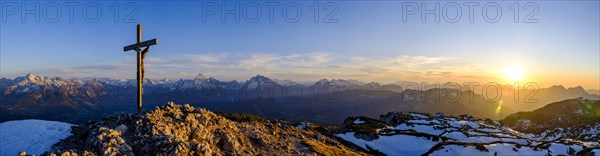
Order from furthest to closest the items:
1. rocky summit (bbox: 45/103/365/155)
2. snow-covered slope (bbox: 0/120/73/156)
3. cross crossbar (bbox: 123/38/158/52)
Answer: cross crossbar (bbox: 123/38/158/52), snow-covered slope (bbox: 0/120/73/156), rocky summit (bbox: 45/103/365/155)

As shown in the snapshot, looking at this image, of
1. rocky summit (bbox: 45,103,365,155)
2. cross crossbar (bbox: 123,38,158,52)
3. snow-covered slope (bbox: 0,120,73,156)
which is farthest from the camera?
cross crossbar (bbox: 123,38,158,52)

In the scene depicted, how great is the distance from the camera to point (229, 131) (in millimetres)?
26922

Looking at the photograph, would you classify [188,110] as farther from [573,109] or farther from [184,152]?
[573,109]

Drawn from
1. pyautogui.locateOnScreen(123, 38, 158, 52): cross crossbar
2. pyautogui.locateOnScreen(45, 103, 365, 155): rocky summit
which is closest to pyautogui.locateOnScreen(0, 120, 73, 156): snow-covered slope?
pyautogui.locateOnScreen(45, 103, 365, 155): rocky summit

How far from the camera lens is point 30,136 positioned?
841 inches

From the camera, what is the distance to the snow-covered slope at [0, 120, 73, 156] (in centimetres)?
1995

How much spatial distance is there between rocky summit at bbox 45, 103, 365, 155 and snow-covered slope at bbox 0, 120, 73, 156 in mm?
722

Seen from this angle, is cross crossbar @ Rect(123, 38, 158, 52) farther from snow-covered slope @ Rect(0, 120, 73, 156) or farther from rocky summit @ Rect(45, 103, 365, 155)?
snow-covered slope @ Rect(0, 120, 73, 156)

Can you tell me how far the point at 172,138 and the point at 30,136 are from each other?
9513 mm

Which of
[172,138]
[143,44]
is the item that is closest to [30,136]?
[143,44]

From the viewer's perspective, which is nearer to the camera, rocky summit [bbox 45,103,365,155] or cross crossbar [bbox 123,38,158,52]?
rocky summit [bbox 45,103,365,155]

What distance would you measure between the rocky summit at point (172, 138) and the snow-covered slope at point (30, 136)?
0.72 m

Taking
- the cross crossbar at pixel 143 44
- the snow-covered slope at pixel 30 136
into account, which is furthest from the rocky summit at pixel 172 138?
the cross crossbar at pixel 143 44

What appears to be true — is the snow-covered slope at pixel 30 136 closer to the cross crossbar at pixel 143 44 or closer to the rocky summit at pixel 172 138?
the rocky summit at pixel 172 138
